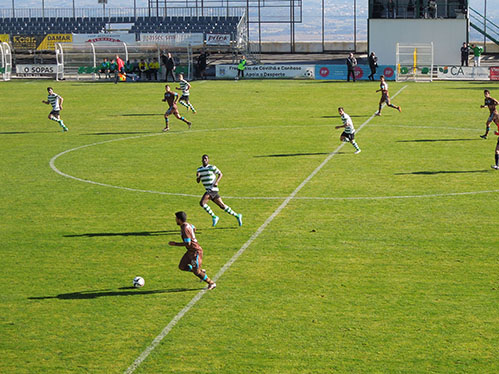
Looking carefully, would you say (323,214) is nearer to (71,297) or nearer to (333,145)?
(71,297)

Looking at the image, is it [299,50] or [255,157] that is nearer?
[255,157]

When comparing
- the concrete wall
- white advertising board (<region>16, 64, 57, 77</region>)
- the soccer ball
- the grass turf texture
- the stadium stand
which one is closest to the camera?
the grass turf texture

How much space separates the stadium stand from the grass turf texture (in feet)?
162

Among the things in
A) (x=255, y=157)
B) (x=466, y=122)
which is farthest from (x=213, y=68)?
(x=255, y=157)

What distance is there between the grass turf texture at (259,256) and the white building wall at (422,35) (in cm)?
3573

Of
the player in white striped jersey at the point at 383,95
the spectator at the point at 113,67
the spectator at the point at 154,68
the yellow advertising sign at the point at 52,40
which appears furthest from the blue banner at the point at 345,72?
the yellow advertising sign at the point at 52,40

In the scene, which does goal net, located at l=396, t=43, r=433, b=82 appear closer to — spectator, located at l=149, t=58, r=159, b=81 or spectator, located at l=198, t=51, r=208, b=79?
spectator, located at l=198, t=51, r=208, b=79

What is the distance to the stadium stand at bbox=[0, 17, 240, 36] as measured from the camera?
8644 cm

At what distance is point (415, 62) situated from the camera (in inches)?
2685

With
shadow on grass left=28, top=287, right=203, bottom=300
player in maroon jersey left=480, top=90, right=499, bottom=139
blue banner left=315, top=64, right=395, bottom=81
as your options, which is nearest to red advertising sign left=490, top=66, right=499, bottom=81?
blue banner left=315, top=64, right=395, bottom=81

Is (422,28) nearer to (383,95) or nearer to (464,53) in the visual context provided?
(464,53)

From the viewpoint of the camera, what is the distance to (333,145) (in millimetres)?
35344

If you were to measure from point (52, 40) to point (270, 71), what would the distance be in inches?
969

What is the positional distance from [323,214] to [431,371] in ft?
34.0
